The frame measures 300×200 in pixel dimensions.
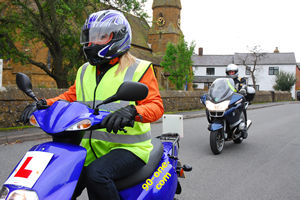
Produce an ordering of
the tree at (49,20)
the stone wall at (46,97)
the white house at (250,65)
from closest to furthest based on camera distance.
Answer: the stone wall at (46,97)
the tree at (49,20)
the white house at (250,65)

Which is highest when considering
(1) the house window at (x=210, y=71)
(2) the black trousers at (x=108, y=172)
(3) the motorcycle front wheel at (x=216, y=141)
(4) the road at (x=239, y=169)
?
(1) the house window at (x=210, y=71)

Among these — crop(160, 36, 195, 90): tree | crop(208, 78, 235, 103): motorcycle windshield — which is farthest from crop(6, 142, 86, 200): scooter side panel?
crop(160, 36, 195, 90): tree

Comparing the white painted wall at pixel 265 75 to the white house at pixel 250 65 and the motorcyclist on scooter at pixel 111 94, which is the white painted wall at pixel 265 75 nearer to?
the white house at pixel 250 65

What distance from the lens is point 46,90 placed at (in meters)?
10.8

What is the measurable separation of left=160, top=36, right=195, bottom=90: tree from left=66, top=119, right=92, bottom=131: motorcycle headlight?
49340 millimetres

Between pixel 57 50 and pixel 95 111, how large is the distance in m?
17.1

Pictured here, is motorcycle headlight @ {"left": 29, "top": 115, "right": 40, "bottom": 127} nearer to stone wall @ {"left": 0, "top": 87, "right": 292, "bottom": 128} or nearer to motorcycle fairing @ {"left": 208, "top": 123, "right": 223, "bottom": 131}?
motorcycle fairing @ {"left": 208, "top": 123, "right": 223, "bottom": 131}

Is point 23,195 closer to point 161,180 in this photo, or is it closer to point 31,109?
point 31,109

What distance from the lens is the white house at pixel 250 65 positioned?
66.9 m

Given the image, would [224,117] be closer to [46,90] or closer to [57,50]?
[46,90]

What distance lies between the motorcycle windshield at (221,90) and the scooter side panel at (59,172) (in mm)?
5395

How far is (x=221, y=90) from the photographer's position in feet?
23.0

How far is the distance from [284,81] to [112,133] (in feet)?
212

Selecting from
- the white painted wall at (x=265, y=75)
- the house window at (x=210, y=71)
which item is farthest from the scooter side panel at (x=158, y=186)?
the house window at (x=210, y=71)
